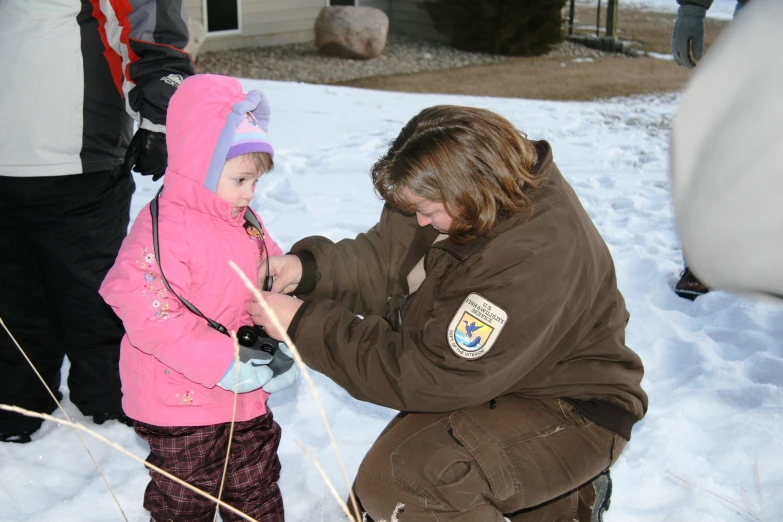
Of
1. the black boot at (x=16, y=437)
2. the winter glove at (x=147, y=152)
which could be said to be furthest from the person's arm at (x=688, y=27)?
the black boot at (x=16, y=437)

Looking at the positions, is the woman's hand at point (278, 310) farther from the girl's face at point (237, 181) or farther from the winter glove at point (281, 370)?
the girl's face at point (237, 181)

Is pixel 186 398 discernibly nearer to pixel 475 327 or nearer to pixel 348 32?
pixel 475 327

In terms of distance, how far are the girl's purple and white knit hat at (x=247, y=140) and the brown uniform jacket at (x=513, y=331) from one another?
42cm

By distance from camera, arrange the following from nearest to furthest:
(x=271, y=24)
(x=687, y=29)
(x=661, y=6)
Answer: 1. (x=687, y=29)
2. (x=271, y=24)
3. (x=661, y=6)

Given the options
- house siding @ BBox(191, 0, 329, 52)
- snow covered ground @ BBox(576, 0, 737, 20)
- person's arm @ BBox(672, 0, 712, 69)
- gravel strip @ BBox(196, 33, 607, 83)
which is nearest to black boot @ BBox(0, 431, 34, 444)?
person's arm @ BBox(672, 0, 712, 69)

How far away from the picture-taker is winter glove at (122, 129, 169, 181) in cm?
237

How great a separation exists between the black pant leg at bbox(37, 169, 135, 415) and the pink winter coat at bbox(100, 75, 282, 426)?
0.59 metres

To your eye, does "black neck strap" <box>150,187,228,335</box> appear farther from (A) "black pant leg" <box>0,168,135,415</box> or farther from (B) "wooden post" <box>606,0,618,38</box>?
(B) "wooden post" <box>606,0,618,38</box>

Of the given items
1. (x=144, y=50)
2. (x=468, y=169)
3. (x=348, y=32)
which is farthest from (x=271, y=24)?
(x=468, y=169)

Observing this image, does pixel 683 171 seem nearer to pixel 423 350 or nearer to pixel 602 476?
pixel 423 350

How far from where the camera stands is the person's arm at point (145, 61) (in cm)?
235

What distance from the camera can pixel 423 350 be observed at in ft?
6.48

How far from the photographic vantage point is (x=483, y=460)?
6.74ft

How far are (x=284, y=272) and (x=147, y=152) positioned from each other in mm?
572
